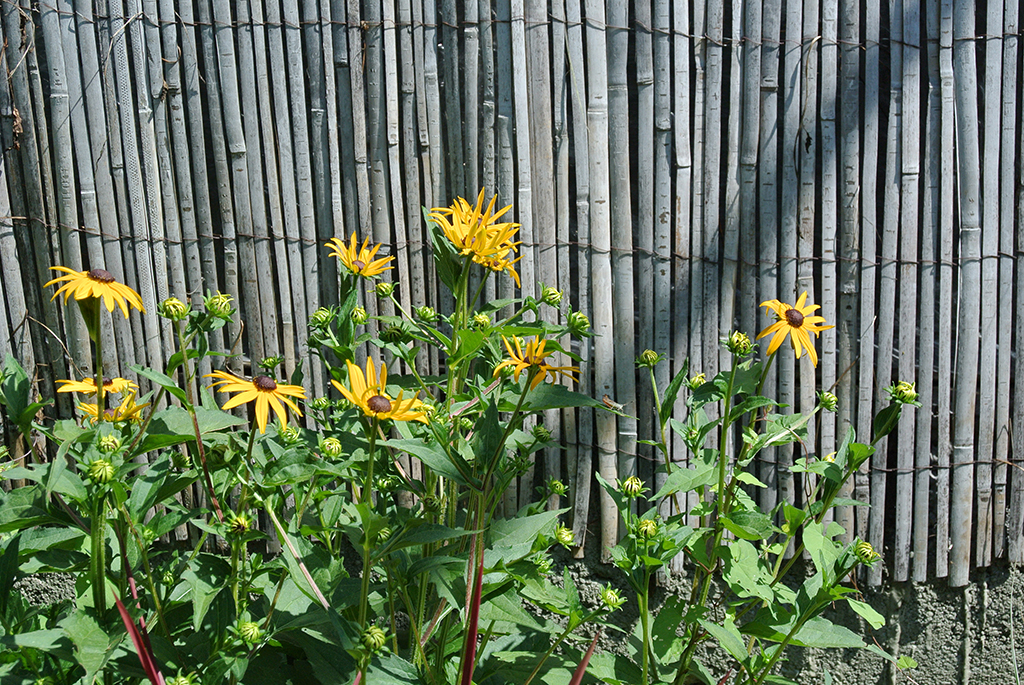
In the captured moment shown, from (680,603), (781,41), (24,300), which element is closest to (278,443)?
(680,603)

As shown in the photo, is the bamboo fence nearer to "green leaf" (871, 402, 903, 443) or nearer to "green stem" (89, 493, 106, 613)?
"green leaf" (871, 402, 903, 443)

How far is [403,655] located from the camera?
6.45 feet

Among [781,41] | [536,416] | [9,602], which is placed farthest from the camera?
[536,416]

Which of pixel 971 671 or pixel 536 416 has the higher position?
pixel 536 416

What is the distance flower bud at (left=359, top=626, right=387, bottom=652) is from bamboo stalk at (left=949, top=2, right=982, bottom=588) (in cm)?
210

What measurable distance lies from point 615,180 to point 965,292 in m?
1.17

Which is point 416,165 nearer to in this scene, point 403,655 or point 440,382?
point 440,382

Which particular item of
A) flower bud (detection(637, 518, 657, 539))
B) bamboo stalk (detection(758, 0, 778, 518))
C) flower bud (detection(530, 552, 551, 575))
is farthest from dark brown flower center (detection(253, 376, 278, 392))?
bamboo stalk (detection(758, 0, 778, 518))

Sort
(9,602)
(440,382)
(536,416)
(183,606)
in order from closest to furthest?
(9,602) → (183,606) → (440,382) → (536,416)

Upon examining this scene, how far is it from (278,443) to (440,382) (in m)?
0.46

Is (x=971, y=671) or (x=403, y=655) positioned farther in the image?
(x=971, y=671)

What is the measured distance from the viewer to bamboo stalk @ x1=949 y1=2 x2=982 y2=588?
2391 mm

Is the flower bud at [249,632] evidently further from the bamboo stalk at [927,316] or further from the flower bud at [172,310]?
the bamboo stalk at [927,316]

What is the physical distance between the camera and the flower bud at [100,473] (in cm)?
124
